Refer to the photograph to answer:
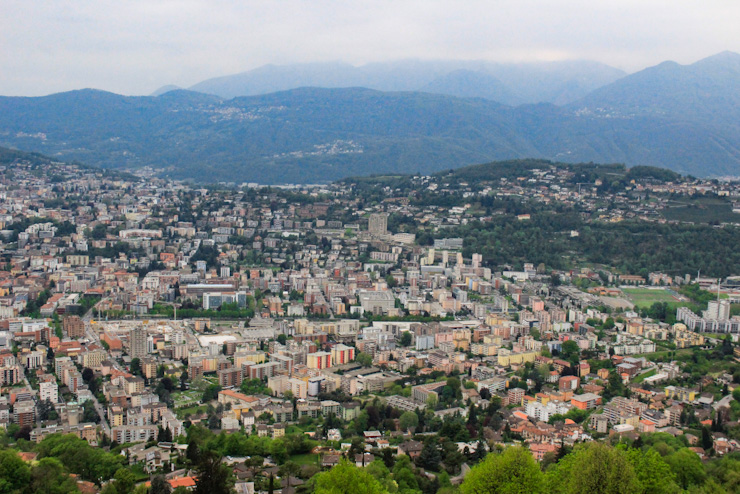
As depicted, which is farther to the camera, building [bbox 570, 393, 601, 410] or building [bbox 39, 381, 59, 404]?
building [bbox 570, 393, 601, 410]

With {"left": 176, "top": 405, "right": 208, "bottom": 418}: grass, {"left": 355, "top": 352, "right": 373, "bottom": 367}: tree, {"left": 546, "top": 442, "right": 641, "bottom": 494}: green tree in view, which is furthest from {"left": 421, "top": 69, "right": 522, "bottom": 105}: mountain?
{"left": 546, "top": 442, "right": 641, "bottom": 494}: green tree

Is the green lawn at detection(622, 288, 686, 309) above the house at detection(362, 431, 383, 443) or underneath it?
above

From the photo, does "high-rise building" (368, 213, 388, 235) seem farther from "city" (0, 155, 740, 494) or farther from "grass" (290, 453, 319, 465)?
"grass" (290, 453, 319, 465)

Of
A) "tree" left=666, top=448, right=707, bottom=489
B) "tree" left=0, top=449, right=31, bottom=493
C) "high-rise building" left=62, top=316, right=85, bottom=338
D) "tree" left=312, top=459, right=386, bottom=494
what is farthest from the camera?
"high-rise building" left=62, top=316, right=85, bottom=338

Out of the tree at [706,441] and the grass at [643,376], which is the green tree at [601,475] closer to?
the tree at [706,441]

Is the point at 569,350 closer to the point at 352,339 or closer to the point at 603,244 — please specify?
the point at 352,339

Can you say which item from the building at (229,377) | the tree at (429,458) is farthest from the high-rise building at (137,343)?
the tree at (429,458)

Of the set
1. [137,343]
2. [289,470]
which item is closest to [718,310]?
[289,470]

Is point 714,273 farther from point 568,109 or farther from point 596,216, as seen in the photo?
point 568,109
